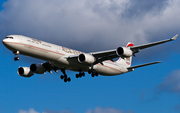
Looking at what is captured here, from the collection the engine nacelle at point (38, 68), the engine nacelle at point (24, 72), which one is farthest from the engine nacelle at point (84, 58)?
the engine nacelle at point (24, 72)

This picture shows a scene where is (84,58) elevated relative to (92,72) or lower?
elevated

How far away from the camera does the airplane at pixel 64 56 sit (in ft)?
121

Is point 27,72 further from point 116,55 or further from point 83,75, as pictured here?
point 116,55

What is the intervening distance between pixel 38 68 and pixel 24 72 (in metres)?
4.07

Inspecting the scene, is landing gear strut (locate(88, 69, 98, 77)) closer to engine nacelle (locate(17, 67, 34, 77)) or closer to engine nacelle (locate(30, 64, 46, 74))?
engine nacelle (locate(30, 64, 46, 74))

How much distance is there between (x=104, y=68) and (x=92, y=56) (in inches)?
214

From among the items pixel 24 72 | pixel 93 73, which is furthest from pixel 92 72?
pixel 24 72

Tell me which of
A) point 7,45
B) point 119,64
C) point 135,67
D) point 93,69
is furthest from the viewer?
point 119,64

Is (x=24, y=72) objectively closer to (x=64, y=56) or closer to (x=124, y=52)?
(x=64, y=56)

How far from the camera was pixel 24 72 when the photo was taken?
48.2m

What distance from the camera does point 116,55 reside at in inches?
1639

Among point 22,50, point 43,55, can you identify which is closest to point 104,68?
point 43,55

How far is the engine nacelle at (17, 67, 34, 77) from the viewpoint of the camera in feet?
159

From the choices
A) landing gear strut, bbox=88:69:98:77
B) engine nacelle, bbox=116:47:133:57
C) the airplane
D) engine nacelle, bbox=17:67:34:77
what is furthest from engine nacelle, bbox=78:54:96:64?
engine nacelle, bbox=17:67:34:77
